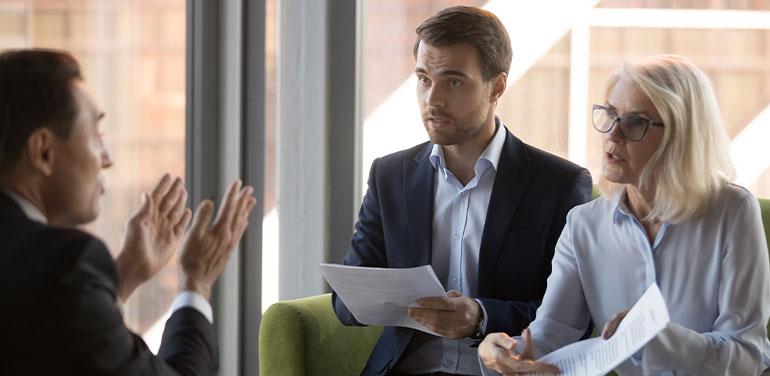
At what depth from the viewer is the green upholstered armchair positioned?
2217 millimetres

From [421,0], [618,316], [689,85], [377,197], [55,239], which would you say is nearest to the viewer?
[55,239]

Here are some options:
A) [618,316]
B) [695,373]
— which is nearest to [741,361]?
[695,373]

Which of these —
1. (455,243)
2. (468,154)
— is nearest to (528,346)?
(455,243)

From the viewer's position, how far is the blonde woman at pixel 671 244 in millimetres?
1776

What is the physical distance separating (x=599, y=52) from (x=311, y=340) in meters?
1.58

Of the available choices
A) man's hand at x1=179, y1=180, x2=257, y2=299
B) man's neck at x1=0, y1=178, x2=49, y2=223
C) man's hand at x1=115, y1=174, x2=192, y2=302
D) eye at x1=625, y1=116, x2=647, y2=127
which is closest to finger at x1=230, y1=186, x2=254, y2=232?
man's hand at x1=179, y1=180, x2=257, y2=299

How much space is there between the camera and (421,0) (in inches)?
123

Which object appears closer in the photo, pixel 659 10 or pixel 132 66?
pixel 132 66

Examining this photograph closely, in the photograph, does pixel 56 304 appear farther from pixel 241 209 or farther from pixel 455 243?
pixel 455 243

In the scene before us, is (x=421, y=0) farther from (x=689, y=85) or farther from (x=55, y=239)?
(x=55, y=239)

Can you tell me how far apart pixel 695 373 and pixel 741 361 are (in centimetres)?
10

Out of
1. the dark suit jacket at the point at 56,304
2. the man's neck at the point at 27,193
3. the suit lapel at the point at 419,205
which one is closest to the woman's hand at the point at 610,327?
the suit lapel at the point at 419,205

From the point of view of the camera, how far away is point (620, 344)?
159 centimetres

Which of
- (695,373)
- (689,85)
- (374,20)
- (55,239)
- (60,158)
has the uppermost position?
(374,20)
